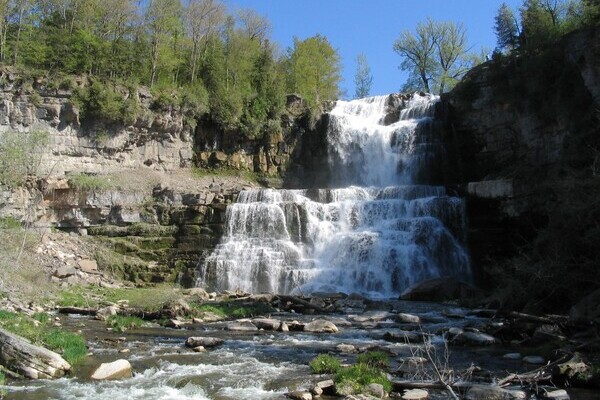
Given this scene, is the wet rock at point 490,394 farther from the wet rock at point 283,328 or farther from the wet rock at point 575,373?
the wet rock at point 283,328

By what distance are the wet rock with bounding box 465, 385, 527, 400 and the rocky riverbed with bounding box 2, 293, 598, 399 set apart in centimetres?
2

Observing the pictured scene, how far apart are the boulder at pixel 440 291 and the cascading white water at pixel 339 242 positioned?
252cm

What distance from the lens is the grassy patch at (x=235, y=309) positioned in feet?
65.6

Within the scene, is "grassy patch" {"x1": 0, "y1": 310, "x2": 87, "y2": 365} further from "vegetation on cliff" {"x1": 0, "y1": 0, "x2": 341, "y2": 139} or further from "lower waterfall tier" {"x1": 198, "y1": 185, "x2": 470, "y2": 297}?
"vegetation on cliff" {"x1": 0, "y1": 0, "x2": 341, "y2": 139}

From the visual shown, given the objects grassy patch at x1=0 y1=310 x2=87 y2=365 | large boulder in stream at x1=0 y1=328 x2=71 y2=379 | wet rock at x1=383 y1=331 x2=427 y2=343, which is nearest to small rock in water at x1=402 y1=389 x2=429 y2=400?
wet rock at x1=383 y1=331 x2=427 y2=343

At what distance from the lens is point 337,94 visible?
2227 inches

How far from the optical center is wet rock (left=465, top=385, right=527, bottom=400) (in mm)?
9130

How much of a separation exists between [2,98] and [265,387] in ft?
101

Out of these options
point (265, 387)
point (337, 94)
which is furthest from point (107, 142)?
point (265, 387)

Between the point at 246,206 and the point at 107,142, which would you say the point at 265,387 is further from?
the point at 107,142

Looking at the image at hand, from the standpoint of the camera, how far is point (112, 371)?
11.1m

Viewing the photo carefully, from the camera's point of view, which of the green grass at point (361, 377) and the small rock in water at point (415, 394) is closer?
the small rock in water at point (415, 394)

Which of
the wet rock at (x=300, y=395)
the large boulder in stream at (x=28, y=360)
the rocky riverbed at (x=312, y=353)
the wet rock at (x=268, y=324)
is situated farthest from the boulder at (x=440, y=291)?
the large boulder in stream at (x=28, y=360)

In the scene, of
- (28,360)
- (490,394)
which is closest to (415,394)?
(490,394)
